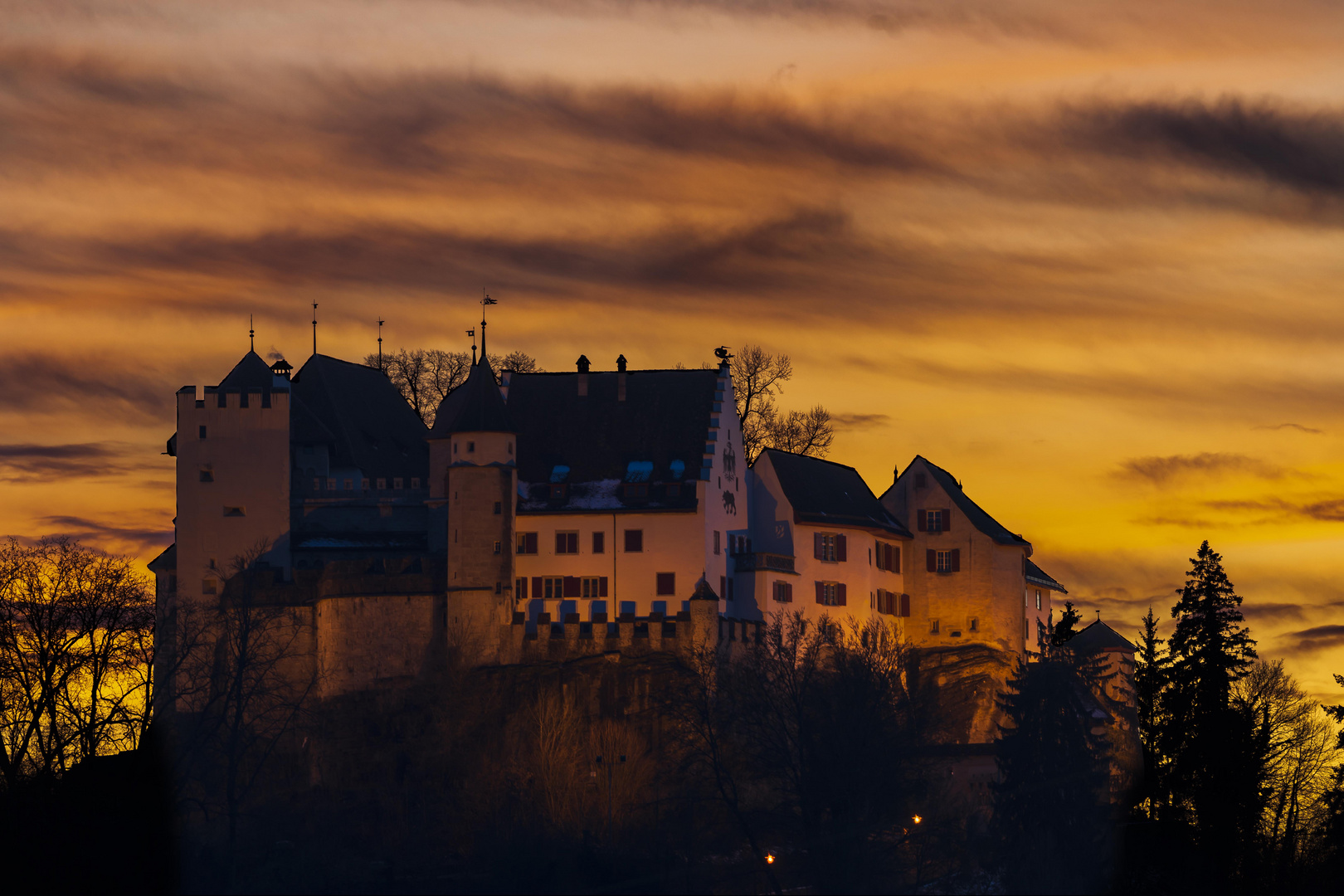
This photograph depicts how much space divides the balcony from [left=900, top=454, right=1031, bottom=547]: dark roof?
33.0 feet

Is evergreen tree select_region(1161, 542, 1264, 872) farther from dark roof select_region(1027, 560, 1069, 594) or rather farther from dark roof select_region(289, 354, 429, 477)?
dark roof select_region(289, 354, 429, 477)

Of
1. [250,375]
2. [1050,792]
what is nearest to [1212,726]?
[1050,792]

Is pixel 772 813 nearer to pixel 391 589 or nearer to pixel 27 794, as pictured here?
pixel 391 589

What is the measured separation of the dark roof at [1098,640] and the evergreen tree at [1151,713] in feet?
3.38

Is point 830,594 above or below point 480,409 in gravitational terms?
below

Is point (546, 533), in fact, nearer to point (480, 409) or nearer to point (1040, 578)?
point (480, 409)

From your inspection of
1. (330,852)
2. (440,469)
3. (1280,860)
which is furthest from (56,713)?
(1280,860)

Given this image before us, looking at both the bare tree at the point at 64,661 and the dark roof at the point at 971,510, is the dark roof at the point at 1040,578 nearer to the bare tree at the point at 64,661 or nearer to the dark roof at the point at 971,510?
the dark roof at the point at 971,510

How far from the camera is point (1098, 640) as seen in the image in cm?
10106

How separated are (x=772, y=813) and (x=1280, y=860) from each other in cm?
1966

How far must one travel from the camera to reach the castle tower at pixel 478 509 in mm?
85750

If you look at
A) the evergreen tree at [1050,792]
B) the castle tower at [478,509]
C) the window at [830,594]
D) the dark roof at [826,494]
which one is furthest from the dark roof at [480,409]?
the evergreen tree at [1050,792]

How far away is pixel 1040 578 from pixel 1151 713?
29.3 feet

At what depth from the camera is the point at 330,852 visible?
273ft
